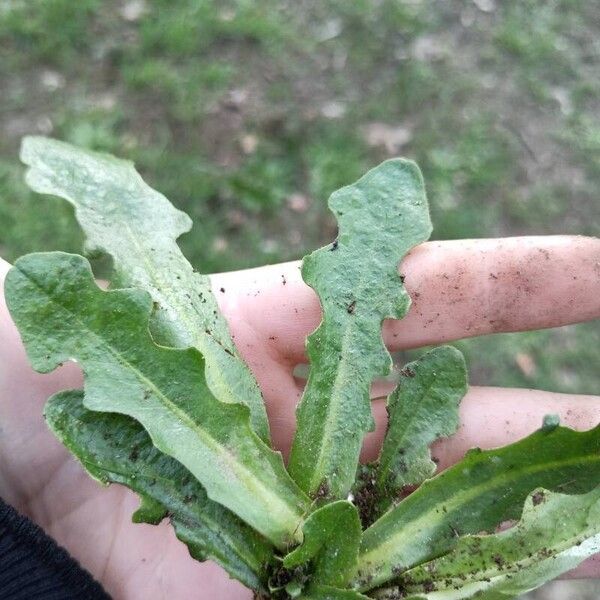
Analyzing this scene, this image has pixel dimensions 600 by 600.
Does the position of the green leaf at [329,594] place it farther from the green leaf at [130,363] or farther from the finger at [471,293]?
the finger at [471,293]

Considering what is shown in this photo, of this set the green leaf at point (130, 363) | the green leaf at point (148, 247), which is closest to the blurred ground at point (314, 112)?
the green leaf at point (148, 247)

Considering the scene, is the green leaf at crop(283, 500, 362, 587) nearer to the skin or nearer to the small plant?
the small plant

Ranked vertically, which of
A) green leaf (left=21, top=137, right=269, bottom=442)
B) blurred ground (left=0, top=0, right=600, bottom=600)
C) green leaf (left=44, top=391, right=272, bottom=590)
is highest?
green leaf (left=21, top=137, right=269, bottom=442)

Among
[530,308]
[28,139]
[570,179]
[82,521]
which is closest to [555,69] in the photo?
[570,179]

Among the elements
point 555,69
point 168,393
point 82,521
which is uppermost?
point 168,393

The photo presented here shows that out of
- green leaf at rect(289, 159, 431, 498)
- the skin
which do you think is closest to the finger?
the skin

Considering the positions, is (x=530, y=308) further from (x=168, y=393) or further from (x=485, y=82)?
(x=485, y=82)
